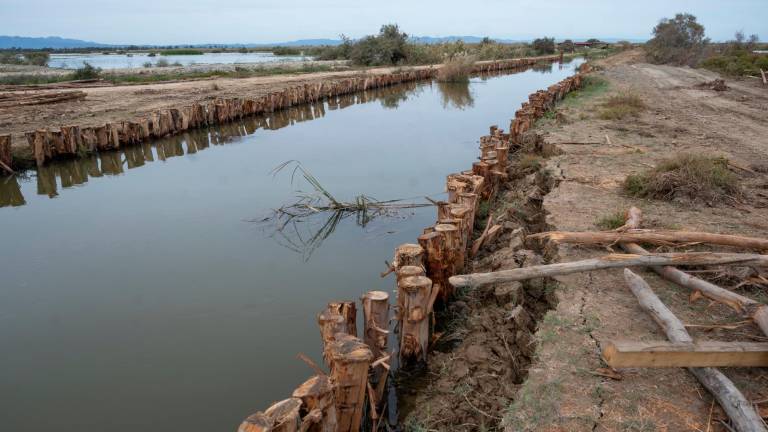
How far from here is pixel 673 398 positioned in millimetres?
2953

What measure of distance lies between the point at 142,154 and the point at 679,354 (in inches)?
483

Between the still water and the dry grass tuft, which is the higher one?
the still water

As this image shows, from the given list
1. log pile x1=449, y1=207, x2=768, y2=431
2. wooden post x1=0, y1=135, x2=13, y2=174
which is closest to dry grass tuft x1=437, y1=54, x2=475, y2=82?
wooden post x1=0, y1=135, x2=13, y2=174

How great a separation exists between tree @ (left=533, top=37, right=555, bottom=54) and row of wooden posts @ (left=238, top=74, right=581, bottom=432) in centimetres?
6884

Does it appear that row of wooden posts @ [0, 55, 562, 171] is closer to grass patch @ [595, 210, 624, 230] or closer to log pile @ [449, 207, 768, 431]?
log pile @ [449, 207, 768, 431]

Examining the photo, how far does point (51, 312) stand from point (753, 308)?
6.47 metres

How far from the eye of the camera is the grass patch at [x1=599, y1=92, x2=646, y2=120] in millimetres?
12898

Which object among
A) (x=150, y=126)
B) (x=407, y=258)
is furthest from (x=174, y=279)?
(x=150, y=126)

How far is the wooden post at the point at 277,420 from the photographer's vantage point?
2.36 metres

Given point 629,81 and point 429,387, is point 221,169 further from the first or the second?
point 629,81

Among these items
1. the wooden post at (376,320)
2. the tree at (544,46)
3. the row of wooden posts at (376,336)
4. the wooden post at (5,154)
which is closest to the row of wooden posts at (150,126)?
the wooden post at (5,154)

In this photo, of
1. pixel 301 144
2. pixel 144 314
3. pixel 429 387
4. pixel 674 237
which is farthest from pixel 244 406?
pixel 301 144

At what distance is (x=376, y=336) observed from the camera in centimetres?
394

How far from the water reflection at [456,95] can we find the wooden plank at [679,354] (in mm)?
17557
